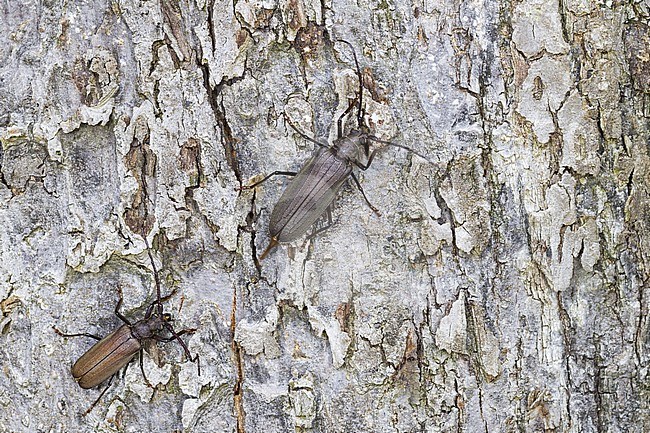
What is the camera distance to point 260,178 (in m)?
2.75

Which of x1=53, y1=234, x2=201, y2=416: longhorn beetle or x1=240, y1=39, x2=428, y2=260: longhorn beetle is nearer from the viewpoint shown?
x1=240, y1=39, x2=428, y2=260: longhorn beetle

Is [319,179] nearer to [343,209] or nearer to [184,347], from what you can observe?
[343,209]

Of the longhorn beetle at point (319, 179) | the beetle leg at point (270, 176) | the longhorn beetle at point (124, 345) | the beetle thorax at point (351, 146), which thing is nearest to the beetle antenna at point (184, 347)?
the longhorn beetle at point (124, 345)

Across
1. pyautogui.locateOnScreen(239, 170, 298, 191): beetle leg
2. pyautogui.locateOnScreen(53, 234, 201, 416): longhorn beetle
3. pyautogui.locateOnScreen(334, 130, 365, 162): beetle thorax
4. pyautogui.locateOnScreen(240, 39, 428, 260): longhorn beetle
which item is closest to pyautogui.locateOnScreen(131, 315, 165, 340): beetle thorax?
pyautogui.locateOnScreen(53, 234, 201, 416): longhorn beetle

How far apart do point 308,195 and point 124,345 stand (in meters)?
0.97

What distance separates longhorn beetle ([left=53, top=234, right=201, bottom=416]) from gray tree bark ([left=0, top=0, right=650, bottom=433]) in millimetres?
44

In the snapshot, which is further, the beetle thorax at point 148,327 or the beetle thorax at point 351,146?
the beetle thorax at point 148,327

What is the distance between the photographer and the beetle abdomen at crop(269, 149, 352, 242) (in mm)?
2730

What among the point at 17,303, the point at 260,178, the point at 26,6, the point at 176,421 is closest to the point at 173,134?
the point at 260,178

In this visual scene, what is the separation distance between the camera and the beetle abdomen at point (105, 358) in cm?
281

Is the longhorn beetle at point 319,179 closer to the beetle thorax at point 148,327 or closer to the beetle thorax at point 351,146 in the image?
the beetle thorax at point 351,146

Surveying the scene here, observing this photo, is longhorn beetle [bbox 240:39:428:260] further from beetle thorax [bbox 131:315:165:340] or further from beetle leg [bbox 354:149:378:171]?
beetle thorax [bbox 131:315:165:340]

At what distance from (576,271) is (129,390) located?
1.90 meters

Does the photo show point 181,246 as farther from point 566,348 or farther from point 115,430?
point 566,348
